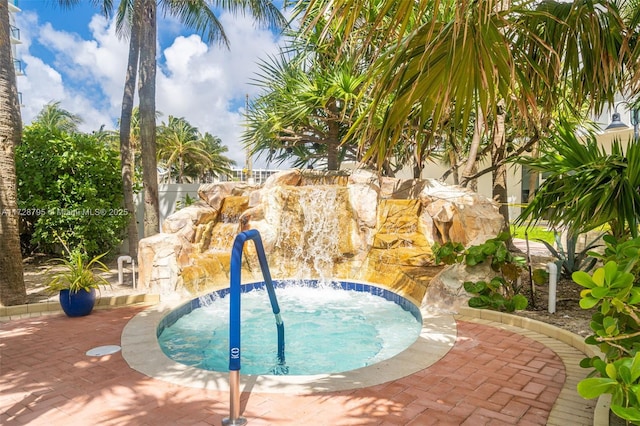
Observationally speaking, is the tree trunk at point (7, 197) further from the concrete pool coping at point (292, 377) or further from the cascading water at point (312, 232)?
the cascading water at point (312, 232)

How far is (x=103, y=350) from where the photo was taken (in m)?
4.77

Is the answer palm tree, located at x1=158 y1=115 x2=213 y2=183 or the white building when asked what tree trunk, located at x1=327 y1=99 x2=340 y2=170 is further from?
the white building

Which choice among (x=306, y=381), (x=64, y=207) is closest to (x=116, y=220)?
(x=64, y=207)

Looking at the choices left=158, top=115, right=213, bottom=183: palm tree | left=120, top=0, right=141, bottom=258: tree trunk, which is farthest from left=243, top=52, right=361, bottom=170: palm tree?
left=158, top=115, right=213, bottom=183: palm tree

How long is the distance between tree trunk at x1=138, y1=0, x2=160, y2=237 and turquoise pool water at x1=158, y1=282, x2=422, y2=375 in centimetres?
297

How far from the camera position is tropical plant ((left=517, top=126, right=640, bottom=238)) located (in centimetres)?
351

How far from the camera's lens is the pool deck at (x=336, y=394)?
322 cm

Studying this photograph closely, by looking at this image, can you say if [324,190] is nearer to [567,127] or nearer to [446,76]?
[567,127]

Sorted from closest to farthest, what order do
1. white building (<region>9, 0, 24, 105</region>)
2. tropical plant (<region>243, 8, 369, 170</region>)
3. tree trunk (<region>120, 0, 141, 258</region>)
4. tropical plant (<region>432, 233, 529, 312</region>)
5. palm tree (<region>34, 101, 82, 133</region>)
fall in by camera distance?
tropical plant (<region>432, 233, 529, 312</region>)
tree trunk (<region>120, 0, 141, 258</region>)
tropical plant (<region>243, 8, 369, 170</region>)
white building (<region>9, 0, 24, 105</region>)
palm tree (<region>34, 101, 82, 133</region>)

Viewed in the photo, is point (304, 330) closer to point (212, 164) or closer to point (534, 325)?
point (534, 325)

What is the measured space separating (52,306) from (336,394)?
5363 mm

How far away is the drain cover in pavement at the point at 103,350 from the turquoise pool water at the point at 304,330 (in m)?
0.69

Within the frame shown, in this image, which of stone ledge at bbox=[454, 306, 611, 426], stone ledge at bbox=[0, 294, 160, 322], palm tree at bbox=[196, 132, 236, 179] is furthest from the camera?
palm tree at bbox=[196, 132, 236, 179]

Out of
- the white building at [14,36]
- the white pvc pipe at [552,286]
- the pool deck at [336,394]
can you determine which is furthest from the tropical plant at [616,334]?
the white building at [14,36]
